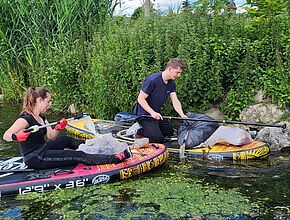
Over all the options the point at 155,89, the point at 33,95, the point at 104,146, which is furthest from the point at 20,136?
the point at 155,89

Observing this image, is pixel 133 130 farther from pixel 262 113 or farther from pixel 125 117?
pixel 262 113

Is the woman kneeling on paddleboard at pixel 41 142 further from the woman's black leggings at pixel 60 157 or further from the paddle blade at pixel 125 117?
the paddle blade at pixel 125 117

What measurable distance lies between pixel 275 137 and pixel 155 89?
7.21ft

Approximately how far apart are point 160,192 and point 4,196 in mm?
1926

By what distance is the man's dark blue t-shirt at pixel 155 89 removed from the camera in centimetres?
787

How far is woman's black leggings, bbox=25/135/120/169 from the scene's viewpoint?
20.2 ft

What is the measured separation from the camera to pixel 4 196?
19.0 feet

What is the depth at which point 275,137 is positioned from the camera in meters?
8.00

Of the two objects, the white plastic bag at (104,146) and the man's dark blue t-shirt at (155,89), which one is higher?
the man's dark blue t-shirt at (155,89)

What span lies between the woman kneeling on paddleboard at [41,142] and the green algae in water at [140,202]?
0.44 m

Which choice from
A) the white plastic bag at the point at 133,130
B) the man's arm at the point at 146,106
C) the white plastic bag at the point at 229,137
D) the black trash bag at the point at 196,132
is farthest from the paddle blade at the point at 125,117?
the white plastic bag at the point at 229,137

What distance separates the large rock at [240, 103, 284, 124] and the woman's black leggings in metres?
3.42

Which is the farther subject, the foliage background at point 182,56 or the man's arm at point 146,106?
the foliage background at point 182,56

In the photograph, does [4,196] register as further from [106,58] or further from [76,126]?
[106,58]
